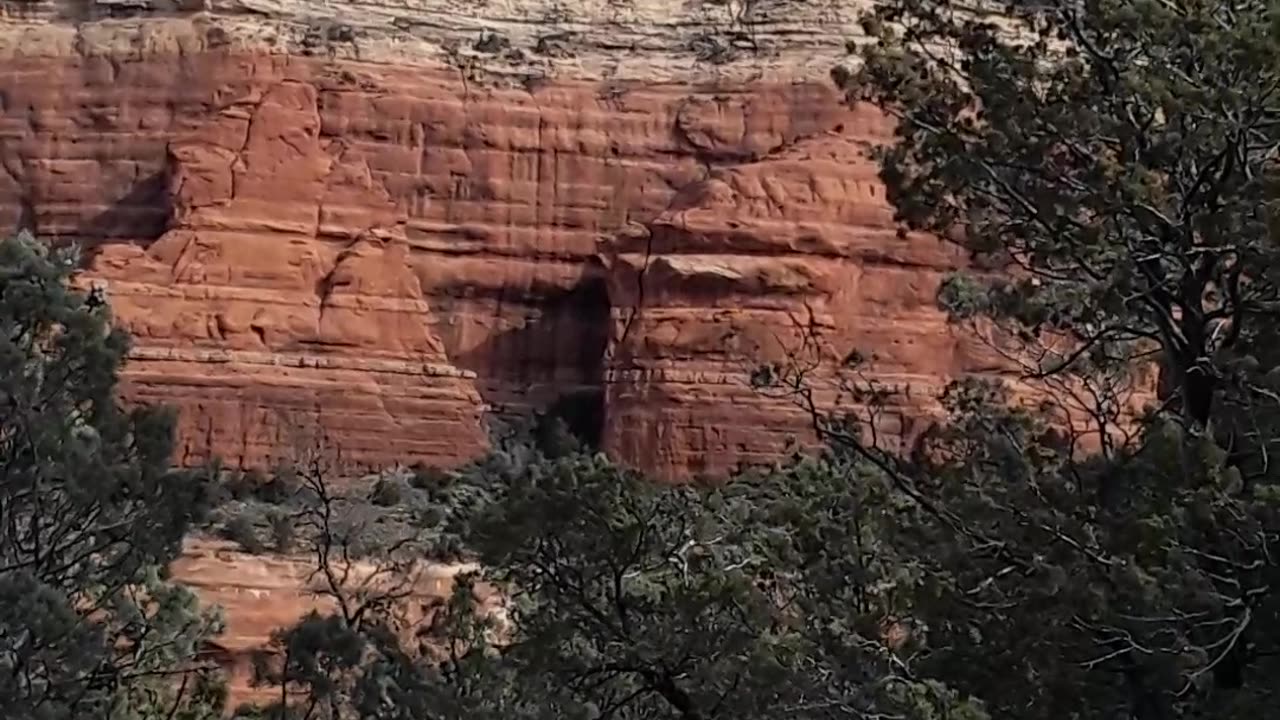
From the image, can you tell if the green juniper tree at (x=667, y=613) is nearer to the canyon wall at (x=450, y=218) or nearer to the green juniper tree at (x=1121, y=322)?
the green juniper tree at (x=1121, y=322)

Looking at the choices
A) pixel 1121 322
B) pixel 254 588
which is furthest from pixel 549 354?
pixel 1121 322

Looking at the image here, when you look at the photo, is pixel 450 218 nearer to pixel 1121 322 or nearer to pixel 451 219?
pixel 451 219

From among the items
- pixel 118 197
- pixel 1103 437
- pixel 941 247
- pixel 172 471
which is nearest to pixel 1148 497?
pixel 1103 437

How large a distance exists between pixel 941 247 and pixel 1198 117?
3476 centimetres

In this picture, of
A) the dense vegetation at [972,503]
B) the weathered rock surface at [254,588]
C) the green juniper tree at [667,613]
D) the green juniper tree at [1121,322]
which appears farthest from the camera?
the weathered rock surface at [254,588]

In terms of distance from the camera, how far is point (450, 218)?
47.5 meters

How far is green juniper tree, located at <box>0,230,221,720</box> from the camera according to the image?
11.1m

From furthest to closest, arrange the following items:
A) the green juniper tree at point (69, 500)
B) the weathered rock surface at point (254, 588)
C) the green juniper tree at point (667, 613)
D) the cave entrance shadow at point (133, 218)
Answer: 1. the cave entrance shadow at point (133, 218)
2. the weathered rock surface at point (254, 588)
3. the green juniper tree at point (667, 613)
4. the green juniper tree at point (69, 500)

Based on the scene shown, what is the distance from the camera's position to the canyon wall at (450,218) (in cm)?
4350

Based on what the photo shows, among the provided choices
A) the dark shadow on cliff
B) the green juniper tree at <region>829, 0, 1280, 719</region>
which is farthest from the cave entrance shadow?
the green juniper tree at <region>829, 0, 1280, 719</region>

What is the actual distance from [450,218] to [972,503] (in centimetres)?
3622

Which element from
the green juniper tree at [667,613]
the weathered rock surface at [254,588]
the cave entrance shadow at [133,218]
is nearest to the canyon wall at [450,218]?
the cave entrance shadow at [133,218]

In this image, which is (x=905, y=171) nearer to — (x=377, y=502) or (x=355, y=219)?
(x=377, y=502)

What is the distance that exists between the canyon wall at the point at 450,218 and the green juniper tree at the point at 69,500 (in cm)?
2959
